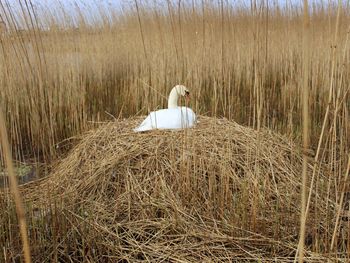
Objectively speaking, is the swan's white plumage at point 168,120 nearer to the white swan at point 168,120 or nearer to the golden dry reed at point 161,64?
the white swan at point 168,120

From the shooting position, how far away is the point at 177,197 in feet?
6.33

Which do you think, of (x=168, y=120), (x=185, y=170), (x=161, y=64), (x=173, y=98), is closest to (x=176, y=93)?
(x=173, y=98)

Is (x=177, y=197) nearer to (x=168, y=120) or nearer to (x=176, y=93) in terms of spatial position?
(x=168, y=120)

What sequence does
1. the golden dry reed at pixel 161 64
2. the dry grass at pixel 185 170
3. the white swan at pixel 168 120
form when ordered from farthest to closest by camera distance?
the golden dry reed at pixel 161 64 → the white swan at pixel 168 120 → the dry grass at pixel 185 170

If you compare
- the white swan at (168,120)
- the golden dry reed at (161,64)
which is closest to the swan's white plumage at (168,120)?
the white swan at (168,120)

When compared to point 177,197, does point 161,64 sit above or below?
above

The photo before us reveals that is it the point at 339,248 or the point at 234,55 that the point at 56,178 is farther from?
the point at 234,55

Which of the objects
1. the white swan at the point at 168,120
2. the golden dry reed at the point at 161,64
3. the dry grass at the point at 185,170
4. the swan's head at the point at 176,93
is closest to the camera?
the dry grass at the point at 185,170

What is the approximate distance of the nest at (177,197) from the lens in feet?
5.21

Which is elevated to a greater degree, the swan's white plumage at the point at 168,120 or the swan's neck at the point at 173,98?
the swan's neck at the point at 173,98

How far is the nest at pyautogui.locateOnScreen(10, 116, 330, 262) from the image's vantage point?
62.6 inches

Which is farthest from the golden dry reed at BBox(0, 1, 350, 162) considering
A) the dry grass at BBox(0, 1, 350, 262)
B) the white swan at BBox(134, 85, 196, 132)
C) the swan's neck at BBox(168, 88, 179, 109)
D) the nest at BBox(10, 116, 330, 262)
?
the nest at BBox(10, 116, 330, 262)

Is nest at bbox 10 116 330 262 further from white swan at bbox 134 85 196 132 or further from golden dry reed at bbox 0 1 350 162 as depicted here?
golden dry reed at bbox 0 1 350 162

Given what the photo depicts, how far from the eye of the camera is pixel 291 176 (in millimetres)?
2078
